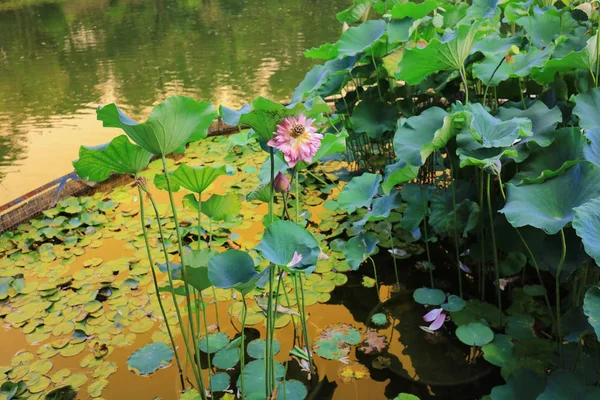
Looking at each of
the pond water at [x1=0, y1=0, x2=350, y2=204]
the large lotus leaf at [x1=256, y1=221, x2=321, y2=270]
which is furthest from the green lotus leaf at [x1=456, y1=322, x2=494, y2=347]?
the pond water at [x1=0, y1=0, x2=350, y2=204]

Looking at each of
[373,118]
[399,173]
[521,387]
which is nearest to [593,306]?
[521,387]

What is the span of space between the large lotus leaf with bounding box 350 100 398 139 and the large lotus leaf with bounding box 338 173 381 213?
274mm

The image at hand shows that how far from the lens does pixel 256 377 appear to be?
3.36 feet

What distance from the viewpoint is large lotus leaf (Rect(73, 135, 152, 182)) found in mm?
911

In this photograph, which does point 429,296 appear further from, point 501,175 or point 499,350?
point 501,175

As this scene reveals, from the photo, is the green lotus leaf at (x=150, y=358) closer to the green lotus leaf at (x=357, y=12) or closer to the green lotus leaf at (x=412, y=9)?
the green lotus leaf at (x=412, y=9)

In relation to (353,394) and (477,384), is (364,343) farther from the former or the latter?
(477,384)

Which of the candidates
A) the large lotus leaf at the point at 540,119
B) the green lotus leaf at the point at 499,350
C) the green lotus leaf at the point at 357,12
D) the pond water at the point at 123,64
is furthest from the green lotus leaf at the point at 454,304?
the pond water at the point at 123,64

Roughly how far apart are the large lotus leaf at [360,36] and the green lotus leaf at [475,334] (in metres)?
→ 0.85

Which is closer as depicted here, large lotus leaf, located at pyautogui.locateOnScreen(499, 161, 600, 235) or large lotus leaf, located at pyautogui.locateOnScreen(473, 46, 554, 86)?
large lotus leaf, located at pyautogui.locateOnScreen(499, 161, 600, 235)

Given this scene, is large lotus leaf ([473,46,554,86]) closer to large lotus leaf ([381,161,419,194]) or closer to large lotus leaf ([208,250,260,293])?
large lotus leaf ([381,161,419,194])

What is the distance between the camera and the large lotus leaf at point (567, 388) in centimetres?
78

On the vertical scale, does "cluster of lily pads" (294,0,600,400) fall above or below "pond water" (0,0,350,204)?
above

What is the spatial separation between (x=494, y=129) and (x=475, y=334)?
44 centimetres
